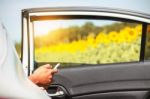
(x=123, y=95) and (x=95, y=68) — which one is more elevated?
(x=95, y=68)

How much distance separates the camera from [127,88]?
4215 mm

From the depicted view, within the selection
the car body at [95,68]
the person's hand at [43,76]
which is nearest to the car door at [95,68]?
the car body at [95,68]

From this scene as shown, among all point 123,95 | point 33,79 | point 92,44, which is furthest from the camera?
point 92,44

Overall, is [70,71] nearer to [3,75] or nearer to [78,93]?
[78,93]

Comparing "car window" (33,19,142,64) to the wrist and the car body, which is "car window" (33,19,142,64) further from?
the wrist

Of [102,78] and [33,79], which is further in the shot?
[102,78]

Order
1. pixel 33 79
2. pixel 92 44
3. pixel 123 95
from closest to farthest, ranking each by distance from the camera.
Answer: pixel 33 79
pixel 123 95
pixel 92 44

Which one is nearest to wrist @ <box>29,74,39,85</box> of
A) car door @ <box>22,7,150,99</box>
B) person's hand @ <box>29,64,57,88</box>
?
person's hand @ <box>29,64,57,88</box>

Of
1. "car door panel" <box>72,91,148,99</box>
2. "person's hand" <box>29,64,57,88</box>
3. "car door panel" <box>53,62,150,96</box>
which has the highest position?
"person's hand" <box>29,64,57,88</box>

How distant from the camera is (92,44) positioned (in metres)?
9.27

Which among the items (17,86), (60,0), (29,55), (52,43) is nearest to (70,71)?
(29,55)

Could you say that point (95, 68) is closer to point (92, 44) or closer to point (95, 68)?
point (95, 68)

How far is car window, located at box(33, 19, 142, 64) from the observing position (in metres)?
4.58

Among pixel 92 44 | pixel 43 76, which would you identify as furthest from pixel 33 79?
pixel 92 44
